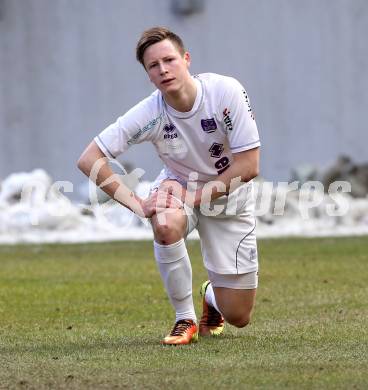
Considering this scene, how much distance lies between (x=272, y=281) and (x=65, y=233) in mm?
5878

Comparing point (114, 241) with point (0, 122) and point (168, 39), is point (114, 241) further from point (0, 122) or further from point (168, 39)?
point (168, 39)

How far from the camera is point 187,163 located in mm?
8000

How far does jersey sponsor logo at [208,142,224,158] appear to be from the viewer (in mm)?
7930

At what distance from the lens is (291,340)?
806cm

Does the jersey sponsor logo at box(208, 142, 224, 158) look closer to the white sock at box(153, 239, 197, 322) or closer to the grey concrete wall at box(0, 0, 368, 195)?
the white sock at box(153, 239, 197, 322)

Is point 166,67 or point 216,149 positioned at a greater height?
point 166,67

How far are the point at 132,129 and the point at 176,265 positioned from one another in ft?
2.55

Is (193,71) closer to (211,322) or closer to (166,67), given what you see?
(211,322)

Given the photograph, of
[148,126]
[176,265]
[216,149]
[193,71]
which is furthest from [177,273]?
[193,71]

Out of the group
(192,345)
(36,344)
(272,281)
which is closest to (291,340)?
(192,345)

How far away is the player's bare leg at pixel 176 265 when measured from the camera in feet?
25.6

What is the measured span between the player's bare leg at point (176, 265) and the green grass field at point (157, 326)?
17 cm

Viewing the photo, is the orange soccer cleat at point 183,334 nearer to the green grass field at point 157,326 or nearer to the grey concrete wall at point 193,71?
the green grass field at point 157,326

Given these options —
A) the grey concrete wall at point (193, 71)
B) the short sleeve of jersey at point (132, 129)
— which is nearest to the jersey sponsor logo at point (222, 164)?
the short sleeve of jersey at point (132, 129)
